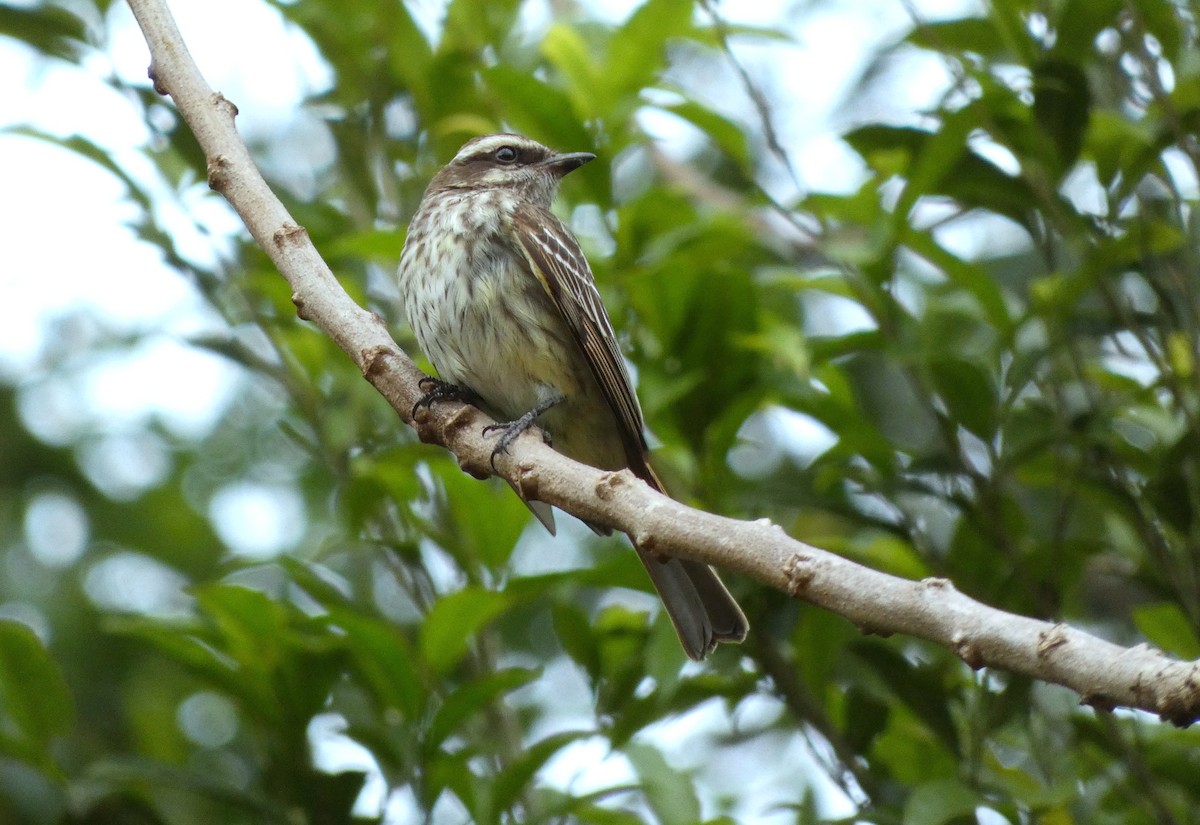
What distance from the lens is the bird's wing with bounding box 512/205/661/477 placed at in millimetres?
4367

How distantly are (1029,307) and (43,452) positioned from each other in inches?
194

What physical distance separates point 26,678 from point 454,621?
1.33 m

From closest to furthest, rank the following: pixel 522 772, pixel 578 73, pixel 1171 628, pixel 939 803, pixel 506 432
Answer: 1. pixel 939 803
2. pixel 506 432
3. pixel 522 772
4. pixel 1171 628
5. pixel 578 73

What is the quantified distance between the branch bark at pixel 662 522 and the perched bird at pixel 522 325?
0.77 metres

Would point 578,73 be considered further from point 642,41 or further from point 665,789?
point 665,789

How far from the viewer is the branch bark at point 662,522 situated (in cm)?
180

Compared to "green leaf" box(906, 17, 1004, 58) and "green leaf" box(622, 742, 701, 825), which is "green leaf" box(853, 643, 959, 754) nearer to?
"green leaf" box(622, 742, 701, 825)

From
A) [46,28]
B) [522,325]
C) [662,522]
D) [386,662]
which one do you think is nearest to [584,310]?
[522,325]

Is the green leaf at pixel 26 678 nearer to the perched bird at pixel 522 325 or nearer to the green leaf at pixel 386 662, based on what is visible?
the green leaf at pixel 386 662

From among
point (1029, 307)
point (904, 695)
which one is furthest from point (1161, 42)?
point (904, 695)

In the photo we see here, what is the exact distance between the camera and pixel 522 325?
15.0 feet

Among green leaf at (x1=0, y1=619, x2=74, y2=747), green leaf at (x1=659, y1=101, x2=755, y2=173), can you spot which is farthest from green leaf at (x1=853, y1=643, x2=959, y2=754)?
green leaf at (x1=0, y1=619, x2=74, y2=747)

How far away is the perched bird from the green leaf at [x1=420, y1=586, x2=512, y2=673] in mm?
513

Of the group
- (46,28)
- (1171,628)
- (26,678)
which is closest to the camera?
(1171,628)
